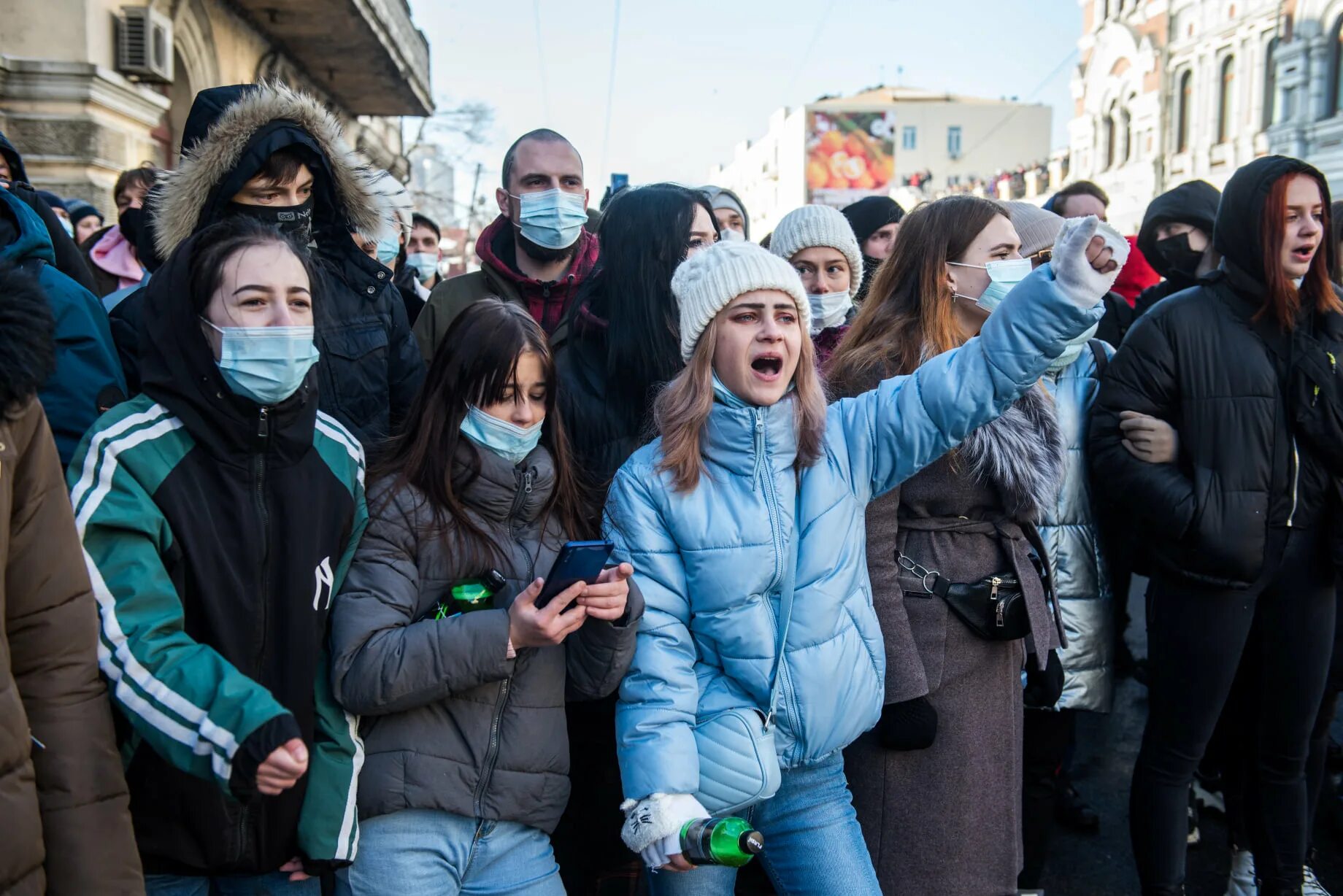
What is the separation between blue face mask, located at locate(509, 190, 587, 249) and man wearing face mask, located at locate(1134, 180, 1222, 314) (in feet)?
9.15

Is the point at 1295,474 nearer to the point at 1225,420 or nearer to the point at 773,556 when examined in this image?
the point at 1225,420

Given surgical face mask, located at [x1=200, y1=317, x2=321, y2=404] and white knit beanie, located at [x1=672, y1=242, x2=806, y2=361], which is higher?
white knit beanie, located at [x1=672, y1=242, x2=806, y2=361]

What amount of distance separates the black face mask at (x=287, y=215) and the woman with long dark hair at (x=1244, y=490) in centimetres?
268

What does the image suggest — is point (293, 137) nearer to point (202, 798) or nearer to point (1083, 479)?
point (202, 798)

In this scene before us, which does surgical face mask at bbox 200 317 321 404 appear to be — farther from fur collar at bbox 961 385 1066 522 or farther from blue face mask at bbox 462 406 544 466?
fur collar at bbox 961 385 1066 522

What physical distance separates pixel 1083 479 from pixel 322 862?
8.77ft

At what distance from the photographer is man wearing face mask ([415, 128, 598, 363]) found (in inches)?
154

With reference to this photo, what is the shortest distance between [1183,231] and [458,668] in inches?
163

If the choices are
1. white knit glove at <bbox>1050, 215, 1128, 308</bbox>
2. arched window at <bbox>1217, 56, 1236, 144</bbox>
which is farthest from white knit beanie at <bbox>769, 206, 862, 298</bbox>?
arched window at <bbox>1217, 56, 1236, 144</bbox>

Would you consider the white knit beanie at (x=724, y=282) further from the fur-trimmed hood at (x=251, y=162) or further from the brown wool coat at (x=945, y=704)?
the fur-trimmed hood at (x=251, y=162)

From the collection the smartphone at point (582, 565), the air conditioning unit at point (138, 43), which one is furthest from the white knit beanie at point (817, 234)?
the air conditioning unit at point (138, 43)

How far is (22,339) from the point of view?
5.91 ft

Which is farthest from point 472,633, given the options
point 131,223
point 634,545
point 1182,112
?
point 1182,112

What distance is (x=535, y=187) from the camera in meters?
3.97
